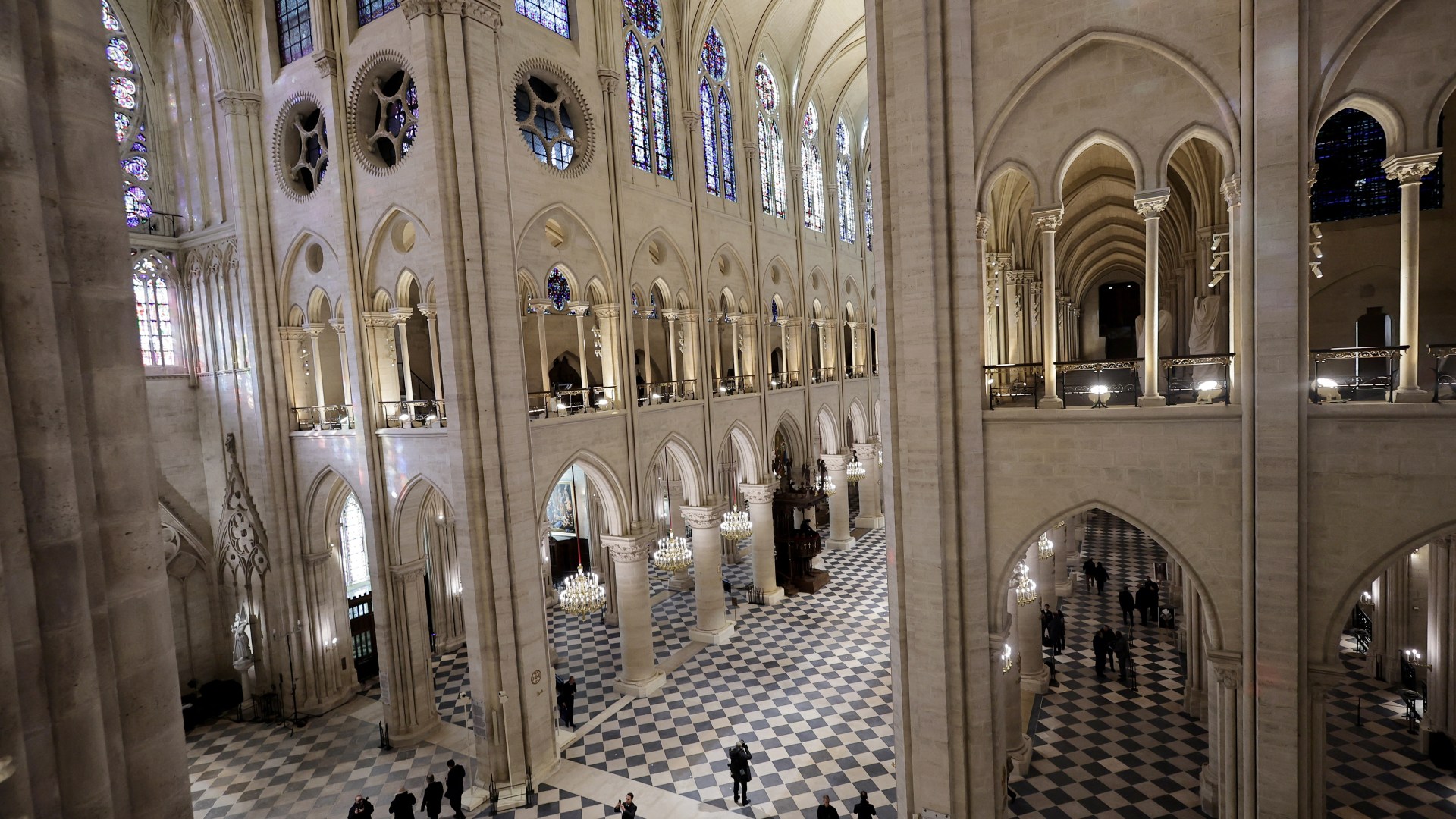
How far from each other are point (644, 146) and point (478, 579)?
423 inches

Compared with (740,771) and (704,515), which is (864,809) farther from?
(704,515)

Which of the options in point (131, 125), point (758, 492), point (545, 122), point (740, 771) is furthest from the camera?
point (758, 492)

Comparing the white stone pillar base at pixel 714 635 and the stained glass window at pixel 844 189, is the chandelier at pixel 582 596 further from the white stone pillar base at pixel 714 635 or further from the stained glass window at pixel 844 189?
the stained glass window at pixel 844 189

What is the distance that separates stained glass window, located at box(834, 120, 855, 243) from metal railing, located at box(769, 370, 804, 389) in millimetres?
7421

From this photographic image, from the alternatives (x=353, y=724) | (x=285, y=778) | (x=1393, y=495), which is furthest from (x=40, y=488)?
(x=353, y=724)

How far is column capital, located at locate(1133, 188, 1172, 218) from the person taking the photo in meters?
7.70

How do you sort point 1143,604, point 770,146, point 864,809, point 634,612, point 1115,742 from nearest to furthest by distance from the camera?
1. point 864,809
2. point 1115,742
3. point 634,612
4. point 1143,604
5. point 770,146

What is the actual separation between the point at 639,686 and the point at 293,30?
53.7 feet

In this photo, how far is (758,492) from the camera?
1941 centimetres

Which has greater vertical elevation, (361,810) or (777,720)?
(361,810)

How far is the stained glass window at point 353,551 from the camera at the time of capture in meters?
17.1

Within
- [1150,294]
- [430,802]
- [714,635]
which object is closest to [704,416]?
[714,635]

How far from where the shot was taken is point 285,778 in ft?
40.3

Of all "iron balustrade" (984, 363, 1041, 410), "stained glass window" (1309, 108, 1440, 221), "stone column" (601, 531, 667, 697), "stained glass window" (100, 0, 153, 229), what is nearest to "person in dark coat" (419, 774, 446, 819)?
"stone column" (601, 531, 667, 697)
